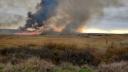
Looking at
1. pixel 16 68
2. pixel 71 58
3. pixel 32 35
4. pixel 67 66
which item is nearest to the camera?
pixel 16 68

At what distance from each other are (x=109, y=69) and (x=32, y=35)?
147 ft

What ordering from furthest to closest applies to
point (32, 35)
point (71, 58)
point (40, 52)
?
point (32, 35) → point (40, 52) → point (71, 58)

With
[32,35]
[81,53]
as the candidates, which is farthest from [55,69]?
[32,35]

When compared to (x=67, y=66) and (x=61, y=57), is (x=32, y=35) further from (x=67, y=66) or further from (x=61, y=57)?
(x=67, y=66)

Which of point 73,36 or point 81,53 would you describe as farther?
point 73,36

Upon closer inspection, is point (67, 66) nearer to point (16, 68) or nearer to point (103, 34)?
point (16, 68)

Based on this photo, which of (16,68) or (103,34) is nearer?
(16,68)

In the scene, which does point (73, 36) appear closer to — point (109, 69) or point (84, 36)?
point (84, 36)

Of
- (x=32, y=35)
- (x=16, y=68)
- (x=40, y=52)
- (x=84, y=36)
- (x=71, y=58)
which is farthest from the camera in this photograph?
(x=84, y=36)

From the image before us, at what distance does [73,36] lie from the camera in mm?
69438

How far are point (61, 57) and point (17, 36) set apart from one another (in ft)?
106

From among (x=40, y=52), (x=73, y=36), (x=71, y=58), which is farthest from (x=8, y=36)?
(x=71, y=58)

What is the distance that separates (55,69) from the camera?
2314 cm

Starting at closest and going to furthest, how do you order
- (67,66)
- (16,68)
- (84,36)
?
1. (16,68)
2. (67,66)
3. (84,36)
